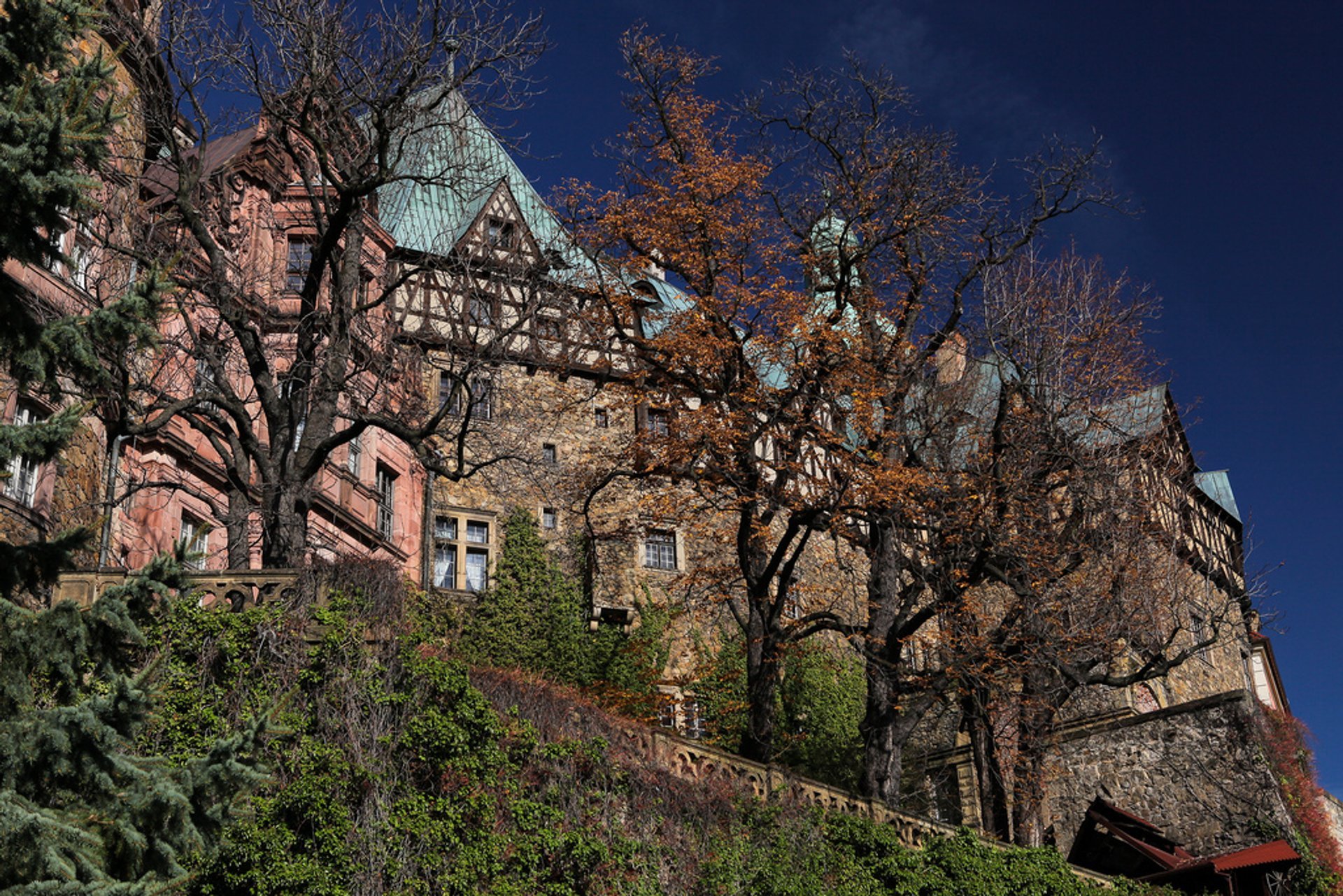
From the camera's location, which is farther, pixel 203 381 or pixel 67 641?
pixel 203 381

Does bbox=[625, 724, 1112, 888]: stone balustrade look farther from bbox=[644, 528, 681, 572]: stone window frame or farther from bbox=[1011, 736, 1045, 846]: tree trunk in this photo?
bbox=[644, 528, 681, 572]: stone window frame

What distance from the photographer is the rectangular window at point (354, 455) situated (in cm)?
2498

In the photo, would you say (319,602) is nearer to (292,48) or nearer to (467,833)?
(467,833)

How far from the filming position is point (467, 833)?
43.8ft

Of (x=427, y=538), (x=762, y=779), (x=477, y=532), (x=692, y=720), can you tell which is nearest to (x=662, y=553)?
(x=477, y=532)

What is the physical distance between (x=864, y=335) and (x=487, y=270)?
679 centimetres

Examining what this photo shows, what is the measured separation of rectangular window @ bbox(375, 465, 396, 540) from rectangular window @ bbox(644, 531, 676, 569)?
5.88m

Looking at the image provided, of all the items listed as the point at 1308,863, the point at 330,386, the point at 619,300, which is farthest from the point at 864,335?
the point at 1308,863

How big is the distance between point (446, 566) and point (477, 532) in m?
1.00

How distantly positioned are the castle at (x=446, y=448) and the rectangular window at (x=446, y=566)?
59mm

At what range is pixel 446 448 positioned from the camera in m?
30.7

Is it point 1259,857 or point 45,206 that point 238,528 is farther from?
point 1259,857

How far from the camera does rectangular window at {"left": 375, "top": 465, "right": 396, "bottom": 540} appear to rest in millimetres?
26203

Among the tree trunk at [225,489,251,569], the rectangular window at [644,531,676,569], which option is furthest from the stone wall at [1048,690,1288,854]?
the tree trunk at [225,489,251,569]
